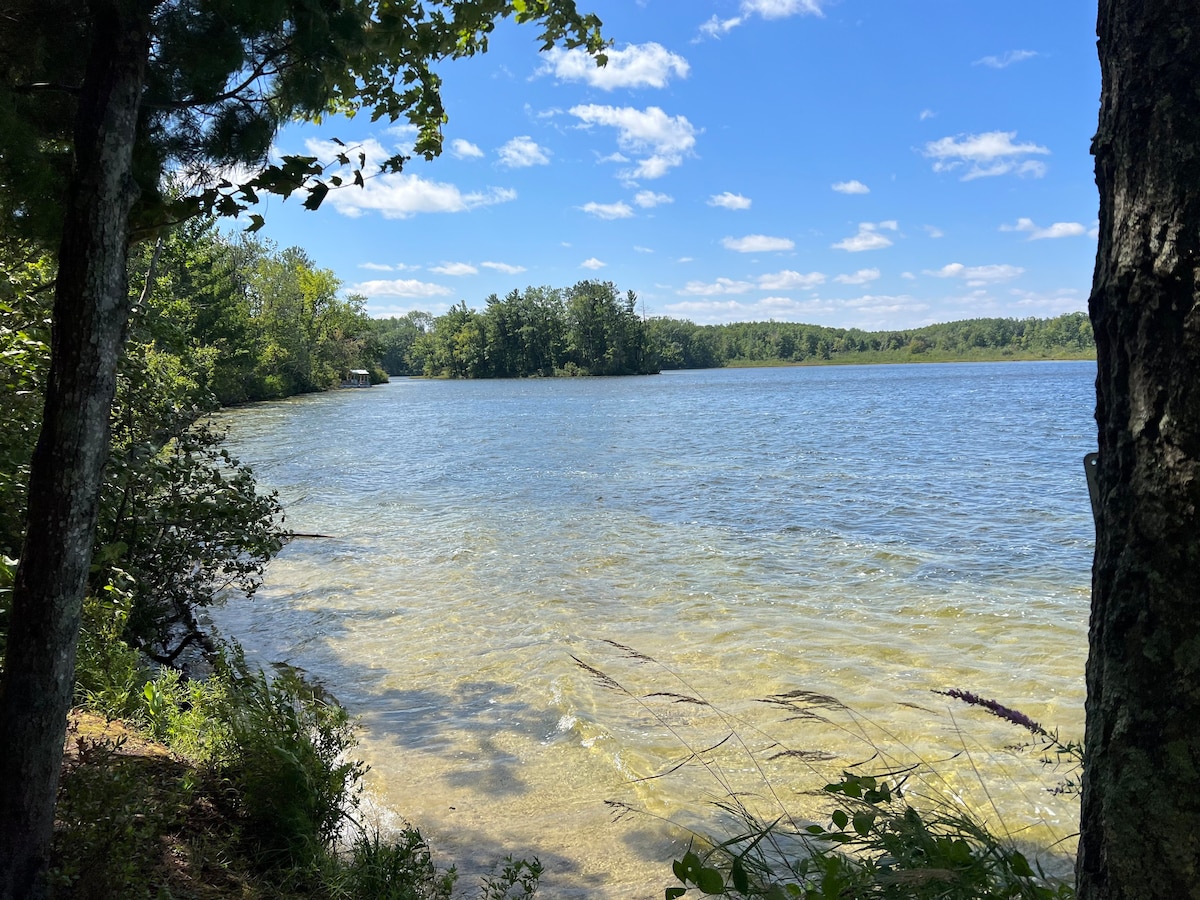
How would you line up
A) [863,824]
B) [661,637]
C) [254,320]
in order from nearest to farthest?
[863,824] → [661,637] → [254,320]

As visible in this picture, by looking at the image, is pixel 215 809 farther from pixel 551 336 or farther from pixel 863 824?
pixel 551 336

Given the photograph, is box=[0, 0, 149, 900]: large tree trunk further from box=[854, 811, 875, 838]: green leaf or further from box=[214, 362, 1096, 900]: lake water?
box=[854, 811, 875, 838]: green leaf

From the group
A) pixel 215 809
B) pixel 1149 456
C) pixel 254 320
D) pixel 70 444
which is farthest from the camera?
pixel 254 320

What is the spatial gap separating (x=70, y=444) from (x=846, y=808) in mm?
3732

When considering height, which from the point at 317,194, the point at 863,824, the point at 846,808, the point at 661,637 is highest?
the point at 317,194

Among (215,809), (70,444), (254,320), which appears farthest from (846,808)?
(254,320)

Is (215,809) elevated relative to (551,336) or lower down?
lower down

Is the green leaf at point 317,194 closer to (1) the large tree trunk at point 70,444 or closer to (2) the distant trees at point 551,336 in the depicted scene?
(1) the large tree trunk at point 70,444

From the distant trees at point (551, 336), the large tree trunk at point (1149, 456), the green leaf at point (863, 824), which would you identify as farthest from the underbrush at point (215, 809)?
the distant trees at point (551, 336)

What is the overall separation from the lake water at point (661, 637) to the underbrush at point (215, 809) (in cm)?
100

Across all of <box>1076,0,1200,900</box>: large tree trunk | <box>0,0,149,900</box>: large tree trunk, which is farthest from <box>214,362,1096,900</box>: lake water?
<box>0,0,149,900</box>: large tree trunk

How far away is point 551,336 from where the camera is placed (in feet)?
466

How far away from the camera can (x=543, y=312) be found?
14325 centimetres

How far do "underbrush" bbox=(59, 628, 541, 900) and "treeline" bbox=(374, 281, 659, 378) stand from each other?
438ft
